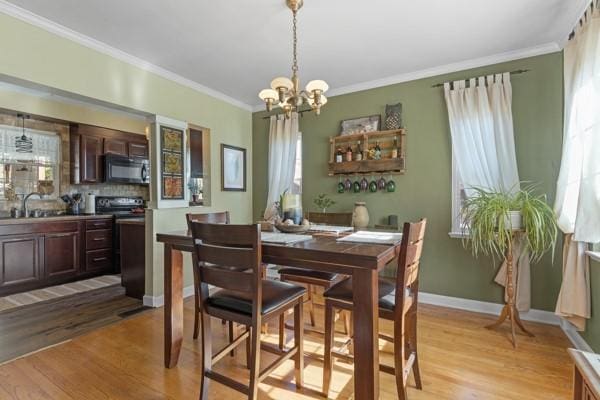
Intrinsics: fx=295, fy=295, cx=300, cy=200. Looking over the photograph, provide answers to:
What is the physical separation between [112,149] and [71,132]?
0.57 meters

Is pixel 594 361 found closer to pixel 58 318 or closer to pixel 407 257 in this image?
pixel 407 257

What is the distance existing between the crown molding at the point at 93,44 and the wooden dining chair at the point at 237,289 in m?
2.18

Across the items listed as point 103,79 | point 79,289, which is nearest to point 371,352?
point 103,79

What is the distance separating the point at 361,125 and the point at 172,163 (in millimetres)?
2223

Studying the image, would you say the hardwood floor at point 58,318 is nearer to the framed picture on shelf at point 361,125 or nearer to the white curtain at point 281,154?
the white curtain at point 281,154

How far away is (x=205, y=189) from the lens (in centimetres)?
386

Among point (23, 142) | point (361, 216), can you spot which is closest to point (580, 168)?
point (361, 216)

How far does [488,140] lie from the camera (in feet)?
9.30

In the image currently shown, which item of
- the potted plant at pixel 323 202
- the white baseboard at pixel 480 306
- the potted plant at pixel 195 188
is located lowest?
the white baseboard at pixel 480 306

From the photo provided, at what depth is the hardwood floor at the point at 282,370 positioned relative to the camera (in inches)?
67.9

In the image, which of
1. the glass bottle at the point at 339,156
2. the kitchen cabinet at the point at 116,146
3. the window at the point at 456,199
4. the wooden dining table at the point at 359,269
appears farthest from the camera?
the kitchen cabinet at the point at 116,146

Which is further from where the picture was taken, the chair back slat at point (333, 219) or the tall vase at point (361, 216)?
the tall vase at point (361, 216)

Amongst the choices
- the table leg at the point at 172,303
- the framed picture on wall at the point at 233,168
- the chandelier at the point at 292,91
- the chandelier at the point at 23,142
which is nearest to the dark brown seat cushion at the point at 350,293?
the table leg at the point at 172,303

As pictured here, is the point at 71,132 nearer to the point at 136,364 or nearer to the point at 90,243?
the point at 90,243
